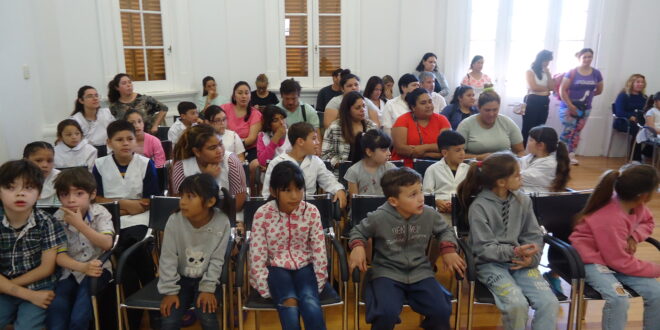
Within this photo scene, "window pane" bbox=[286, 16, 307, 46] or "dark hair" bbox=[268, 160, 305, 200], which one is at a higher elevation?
"window pane" bbox=[286, 16, 307, 46]

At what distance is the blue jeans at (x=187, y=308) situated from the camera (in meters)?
2.24

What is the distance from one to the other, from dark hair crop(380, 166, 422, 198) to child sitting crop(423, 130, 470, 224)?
2.65ft

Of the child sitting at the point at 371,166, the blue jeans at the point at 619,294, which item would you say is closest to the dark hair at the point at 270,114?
the child sitting at the point at 371,166

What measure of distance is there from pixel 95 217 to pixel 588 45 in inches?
284

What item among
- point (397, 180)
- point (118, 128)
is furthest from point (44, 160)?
point (397, 180)

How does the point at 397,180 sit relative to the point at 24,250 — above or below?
above

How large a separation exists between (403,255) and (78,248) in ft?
5.45

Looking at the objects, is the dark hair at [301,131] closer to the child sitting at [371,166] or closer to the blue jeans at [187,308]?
the child sitting at [371,166]

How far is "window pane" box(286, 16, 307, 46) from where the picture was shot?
706cm

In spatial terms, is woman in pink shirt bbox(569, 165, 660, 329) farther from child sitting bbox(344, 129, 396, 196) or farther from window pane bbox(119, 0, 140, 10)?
window pane bbox(119, 0, 140, 10)

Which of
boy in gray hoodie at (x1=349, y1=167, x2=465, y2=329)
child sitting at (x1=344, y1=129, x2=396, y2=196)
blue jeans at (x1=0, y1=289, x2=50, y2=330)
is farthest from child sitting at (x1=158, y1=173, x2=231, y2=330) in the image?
child sitting at (x1=344, y1=129, x2=396, y2=196)

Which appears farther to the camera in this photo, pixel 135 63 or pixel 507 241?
pixel 135 63

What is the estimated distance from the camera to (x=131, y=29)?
20.1ft

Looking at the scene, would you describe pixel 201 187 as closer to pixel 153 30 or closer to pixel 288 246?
pixel 288 246
